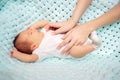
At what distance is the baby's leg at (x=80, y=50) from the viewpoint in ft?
3.26

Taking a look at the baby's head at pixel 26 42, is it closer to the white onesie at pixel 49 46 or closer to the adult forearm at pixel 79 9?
the white onesie at pixel 49 46

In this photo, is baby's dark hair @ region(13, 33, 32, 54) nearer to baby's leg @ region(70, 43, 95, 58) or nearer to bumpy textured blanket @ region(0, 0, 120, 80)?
bumpy textured blanket @ region(0, 0, 120, 80)

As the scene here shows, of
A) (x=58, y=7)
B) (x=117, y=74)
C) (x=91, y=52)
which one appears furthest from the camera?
(x=58, y=7)

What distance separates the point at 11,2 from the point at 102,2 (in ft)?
1.37

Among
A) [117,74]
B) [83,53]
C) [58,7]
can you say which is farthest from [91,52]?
[58,7]

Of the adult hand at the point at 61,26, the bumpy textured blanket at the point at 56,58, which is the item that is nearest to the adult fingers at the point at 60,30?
the adult hand at the point at 61,26

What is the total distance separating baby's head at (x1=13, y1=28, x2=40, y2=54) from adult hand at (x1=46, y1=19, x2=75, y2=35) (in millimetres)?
77

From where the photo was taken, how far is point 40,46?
3.31 feet

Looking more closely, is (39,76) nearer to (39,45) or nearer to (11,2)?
(39,45)

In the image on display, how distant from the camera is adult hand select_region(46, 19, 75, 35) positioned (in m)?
1.04

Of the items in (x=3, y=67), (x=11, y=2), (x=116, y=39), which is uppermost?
(x=116, y=39)

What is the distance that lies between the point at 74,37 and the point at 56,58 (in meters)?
0.13

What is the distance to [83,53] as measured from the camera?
1016 millimetres

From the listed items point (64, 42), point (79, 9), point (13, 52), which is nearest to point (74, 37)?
point (64, 42)
